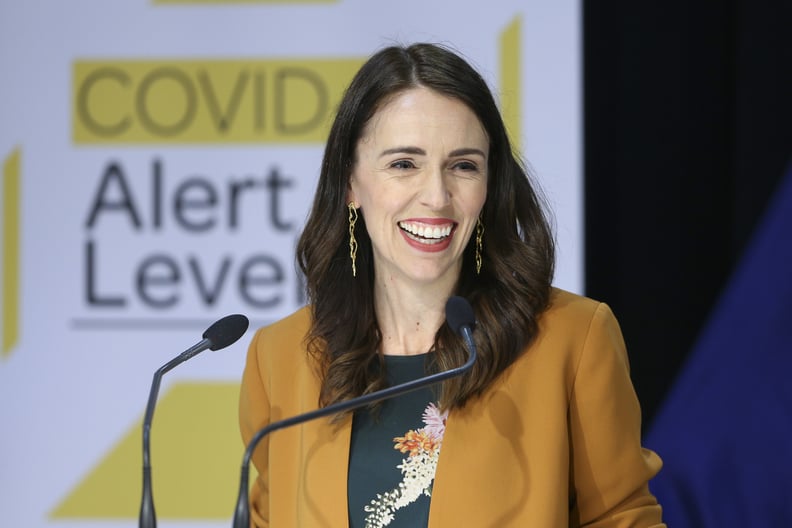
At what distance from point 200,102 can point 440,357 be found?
Answer: 1.85 m

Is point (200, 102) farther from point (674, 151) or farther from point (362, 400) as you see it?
point (362, 400)

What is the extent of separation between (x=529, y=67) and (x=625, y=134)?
1.20 feet

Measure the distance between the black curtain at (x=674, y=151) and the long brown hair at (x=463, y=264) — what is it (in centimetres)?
151

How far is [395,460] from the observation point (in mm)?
1959

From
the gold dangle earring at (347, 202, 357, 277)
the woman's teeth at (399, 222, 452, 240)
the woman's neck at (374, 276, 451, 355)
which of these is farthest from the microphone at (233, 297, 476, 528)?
the gold dangle earring at (347, 202, 357, 277)

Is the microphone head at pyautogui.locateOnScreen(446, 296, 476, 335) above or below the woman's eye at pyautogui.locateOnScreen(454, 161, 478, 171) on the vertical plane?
below

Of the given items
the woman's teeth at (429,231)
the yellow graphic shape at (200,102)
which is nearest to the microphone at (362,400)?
the woman's teeth at (429,231)

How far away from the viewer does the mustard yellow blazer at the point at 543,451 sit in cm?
188

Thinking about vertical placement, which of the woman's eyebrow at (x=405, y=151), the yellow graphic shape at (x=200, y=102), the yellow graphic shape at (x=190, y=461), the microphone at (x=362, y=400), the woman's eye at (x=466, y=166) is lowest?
the yellow graphic shape at (x=190, y=461)

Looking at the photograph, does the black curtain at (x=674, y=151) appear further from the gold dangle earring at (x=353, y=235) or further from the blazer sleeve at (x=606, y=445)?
the blazer sleeve at (x=606, y=445)

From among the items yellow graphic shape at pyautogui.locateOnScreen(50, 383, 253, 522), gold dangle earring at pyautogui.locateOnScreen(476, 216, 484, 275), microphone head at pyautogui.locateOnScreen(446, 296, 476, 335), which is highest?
gold dangle earring at pyautogui.locateOnScreen(476, 216, 484, 275)

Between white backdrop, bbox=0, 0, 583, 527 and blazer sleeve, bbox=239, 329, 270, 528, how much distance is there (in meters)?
1.37

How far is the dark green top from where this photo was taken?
192 cm

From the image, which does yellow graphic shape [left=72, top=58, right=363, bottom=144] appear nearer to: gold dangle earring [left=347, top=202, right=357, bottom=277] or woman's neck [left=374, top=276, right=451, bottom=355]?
gold dangle earring [left=347, top=202, right=357, bottom=277]
